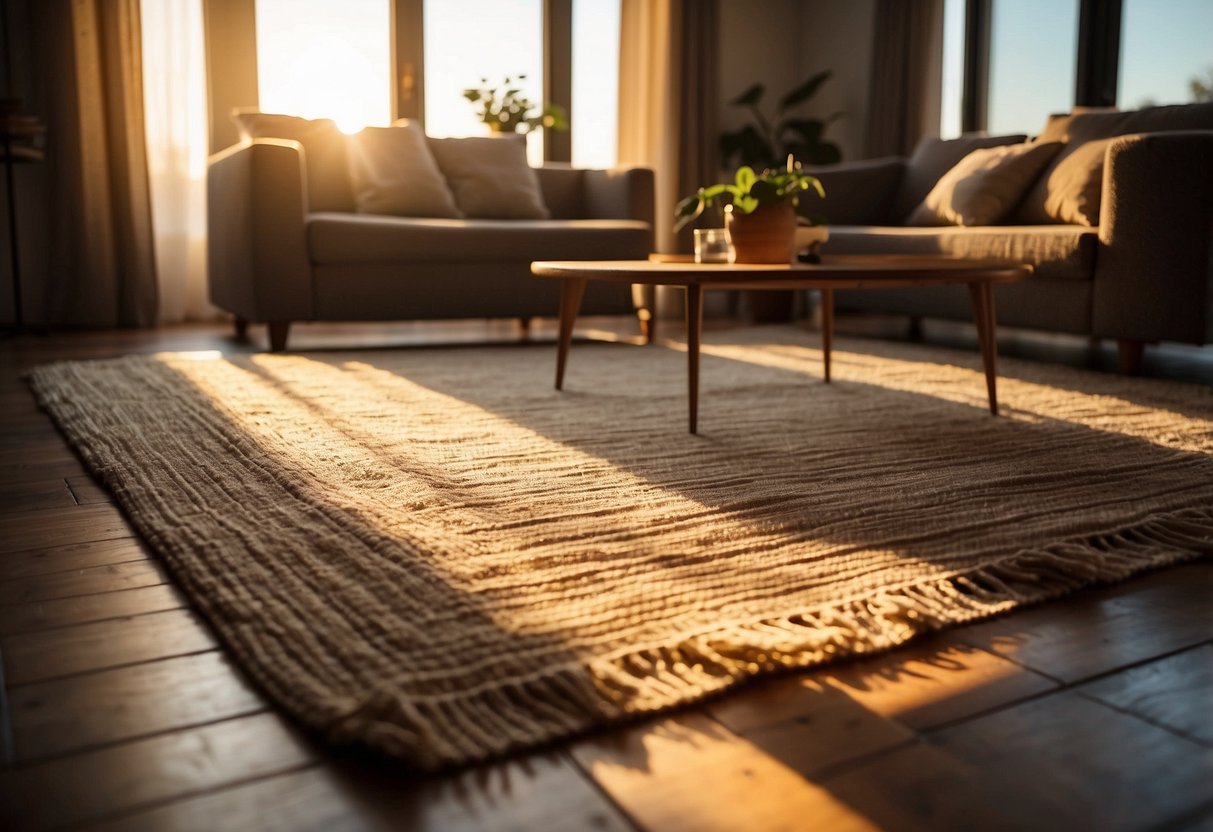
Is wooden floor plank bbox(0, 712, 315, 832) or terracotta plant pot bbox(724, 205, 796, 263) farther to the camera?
terracotta plant pot bbox(724, 205, 796, 263)

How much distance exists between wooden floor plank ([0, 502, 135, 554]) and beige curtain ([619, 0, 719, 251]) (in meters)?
4.05

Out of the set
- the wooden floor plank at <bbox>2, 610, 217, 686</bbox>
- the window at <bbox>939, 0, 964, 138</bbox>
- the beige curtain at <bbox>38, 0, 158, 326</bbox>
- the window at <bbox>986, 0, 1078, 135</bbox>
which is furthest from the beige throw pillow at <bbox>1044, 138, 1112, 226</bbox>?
the beige curtain at <bbox>38, 0, 158, 326</bbox>

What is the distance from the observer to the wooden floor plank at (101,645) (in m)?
0.98

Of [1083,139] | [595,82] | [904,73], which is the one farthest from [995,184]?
[595,82]

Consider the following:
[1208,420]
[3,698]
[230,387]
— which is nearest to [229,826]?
[3,698]

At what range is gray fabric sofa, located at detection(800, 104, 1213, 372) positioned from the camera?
2730mm

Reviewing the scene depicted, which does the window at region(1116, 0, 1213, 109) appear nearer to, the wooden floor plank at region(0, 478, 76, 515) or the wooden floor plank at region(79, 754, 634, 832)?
the wooden floor plank at region(0, 478, 76, 515)

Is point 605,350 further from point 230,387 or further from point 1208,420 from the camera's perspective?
point 1208,420

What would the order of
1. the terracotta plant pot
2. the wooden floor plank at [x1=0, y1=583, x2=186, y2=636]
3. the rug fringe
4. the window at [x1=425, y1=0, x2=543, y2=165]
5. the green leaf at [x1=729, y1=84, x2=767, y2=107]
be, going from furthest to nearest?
the green leaf at [x1=729, y1=84, x2=767, y2=107] → the window at [x1=425, y1=0, x2=543, y2=165] → the terracotta plant pot → the wooden floor plank at [x1=0, y1=583, x2=186, y2=636] → the rug fringe

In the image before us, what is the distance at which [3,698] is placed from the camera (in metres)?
0.92

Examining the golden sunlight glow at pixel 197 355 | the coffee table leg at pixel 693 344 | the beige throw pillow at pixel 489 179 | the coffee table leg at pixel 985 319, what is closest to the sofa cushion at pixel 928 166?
the beige throw pillow at pixel 489 179

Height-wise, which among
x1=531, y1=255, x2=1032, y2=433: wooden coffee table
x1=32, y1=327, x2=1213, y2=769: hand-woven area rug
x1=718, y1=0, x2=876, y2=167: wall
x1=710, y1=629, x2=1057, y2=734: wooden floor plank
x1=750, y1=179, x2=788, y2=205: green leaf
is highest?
x1=718, y1=0, x2=876, y2=167: wall

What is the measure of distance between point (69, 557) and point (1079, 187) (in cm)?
293

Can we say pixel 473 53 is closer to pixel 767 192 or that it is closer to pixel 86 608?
pixel 767 192
